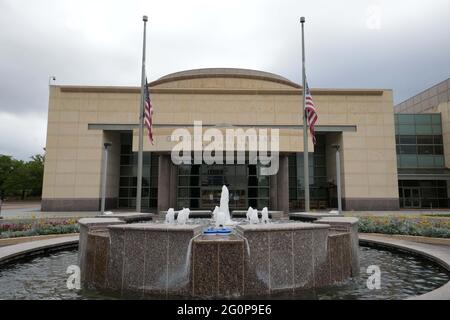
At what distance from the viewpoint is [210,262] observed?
6.64 m

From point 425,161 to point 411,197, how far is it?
4.78m

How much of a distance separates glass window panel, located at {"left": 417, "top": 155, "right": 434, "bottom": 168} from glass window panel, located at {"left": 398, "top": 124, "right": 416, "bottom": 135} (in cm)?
321

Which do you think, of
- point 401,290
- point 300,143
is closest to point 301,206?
point 300,143

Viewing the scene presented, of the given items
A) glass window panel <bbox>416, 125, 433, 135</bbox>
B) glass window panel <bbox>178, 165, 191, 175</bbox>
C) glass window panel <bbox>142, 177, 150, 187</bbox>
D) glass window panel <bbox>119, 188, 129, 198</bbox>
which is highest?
glass window panel <bbox>416, 125, 433, 135</bbox>

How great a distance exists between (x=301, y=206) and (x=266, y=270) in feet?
100.0

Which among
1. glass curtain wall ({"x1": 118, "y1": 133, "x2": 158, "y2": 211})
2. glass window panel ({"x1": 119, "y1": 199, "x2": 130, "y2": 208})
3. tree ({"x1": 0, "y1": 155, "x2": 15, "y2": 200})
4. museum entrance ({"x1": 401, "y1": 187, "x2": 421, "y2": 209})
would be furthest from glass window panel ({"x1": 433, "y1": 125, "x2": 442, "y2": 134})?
tree ({"x1": 0, "y1": 155, "x2": 15, "y2": 200})

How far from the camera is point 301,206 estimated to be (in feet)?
118

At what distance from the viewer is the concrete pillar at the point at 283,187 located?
3059 cm

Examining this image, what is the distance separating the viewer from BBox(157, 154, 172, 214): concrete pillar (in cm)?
3029

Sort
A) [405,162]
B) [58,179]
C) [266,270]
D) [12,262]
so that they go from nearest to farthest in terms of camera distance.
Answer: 1. [266,270]
2. [12,262]
3. [58,179]
4. [405,162]

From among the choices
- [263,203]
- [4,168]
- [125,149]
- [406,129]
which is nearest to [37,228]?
[263,203]

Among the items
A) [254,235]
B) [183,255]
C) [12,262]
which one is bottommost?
[12,262]

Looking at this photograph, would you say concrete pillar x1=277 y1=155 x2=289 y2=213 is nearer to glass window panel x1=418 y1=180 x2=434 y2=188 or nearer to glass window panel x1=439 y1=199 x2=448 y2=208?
glass window panel x1=418 y1=180 x2=434 y2=188
